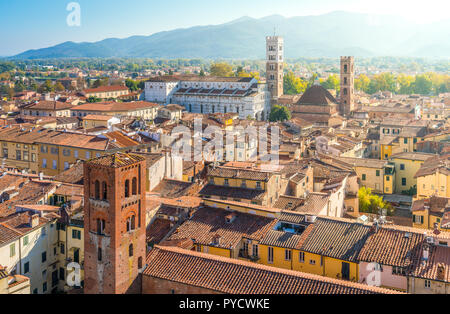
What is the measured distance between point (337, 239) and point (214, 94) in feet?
198

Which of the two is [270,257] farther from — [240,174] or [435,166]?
[435,166]

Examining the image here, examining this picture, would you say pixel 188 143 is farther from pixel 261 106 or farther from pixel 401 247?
pixel 261 106

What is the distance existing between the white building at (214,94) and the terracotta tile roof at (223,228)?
2071 inches

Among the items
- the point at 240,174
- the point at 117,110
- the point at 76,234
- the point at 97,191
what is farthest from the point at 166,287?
the point at 117,110

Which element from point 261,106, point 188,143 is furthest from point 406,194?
point 261,106

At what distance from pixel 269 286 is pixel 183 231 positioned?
5953 millimetres

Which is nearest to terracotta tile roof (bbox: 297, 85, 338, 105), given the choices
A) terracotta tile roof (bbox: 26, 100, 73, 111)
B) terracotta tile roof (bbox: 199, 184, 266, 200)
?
terracotta tile roof (bbox: 26, 100, 73, 111)

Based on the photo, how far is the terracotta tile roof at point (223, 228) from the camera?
62.8 ft

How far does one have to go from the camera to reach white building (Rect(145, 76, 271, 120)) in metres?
74.7

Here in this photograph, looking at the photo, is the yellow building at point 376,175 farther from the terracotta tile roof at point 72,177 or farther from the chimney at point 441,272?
the chimney at point 441,272

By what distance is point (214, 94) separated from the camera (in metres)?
76.9

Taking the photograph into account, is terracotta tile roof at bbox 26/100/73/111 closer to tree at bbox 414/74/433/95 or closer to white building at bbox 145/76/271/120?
white building at bbox 145/76/271/120

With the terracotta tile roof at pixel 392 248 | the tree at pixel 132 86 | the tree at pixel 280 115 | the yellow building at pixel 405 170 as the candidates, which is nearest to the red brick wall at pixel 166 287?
the terracotta tile roof at pixel 392 248

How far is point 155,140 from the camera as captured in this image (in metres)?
37.5
